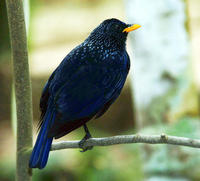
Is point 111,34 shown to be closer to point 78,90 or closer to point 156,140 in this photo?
point 78,90

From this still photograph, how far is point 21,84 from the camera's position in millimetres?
1842

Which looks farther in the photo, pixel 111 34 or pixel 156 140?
pixel 111 34

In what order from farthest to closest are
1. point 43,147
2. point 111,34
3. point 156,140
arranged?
point 111,34
point 156,140
point 43,147

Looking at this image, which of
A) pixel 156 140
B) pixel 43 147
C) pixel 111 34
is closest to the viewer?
pixel 43 147

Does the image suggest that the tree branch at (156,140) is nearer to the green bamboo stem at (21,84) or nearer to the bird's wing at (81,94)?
the bird's wing at (81,94)

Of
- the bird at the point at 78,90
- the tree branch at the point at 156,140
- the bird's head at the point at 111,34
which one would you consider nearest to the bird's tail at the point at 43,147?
the bird at the point at 78,90

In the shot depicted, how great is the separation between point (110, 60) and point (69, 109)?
17.0 inches

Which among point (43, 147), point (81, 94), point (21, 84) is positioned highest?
point (21, 84)

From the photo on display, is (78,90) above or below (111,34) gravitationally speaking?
below

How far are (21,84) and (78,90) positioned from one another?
0.96 feet

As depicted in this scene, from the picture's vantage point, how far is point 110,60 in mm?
2078

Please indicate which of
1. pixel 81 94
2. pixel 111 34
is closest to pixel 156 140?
pixel 81 94

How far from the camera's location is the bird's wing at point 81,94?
1813 millimetres

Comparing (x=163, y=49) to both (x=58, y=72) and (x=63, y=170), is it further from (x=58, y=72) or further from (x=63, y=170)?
(x=63, y=170)
